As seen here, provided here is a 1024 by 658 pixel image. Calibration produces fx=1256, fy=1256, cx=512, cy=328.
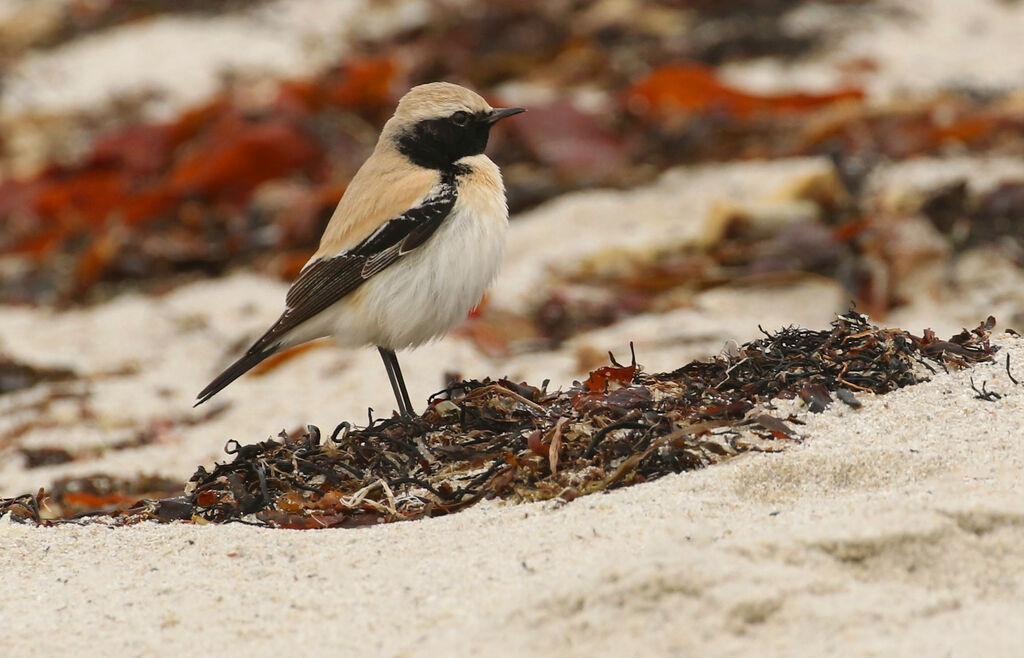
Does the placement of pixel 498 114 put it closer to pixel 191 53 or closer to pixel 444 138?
pixel 444 138

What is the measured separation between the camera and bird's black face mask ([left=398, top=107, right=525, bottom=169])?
5.83m

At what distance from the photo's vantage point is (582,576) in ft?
10.1

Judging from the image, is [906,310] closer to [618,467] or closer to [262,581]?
[618,467]

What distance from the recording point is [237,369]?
541cm

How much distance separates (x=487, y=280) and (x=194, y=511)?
1.73 metres

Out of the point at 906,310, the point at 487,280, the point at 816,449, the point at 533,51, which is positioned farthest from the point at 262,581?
the point at 533,51

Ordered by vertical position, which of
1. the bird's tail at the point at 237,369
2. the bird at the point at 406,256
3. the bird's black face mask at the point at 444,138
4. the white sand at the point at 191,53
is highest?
the white sand at the point at 191,53

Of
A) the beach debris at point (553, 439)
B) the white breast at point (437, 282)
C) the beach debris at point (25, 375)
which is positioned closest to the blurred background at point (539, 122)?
the beach debris at point (25, 375)

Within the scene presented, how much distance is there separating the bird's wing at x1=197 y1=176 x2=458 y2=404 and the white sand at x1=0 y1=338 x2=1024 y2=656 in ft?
5.29

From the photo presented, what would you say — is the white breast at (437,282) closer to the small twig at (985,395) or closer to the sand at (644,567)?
the sand at (644,567)

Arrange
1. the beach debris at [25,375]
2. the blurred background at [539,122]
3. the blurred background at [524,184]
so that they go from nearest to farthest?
the blurred background at [524,184], the beach debris at [25,375], the blurred background at [539,122]

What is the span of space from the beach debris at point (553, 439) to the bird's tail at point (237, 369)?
82 cm

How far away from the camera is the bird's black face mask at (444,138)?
5.83 m

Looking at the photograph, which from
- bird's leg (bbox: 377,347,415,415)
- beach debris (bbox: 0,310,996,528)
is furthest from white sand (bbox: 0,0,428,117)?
beach debris (bbox: 0,310,996,528)
